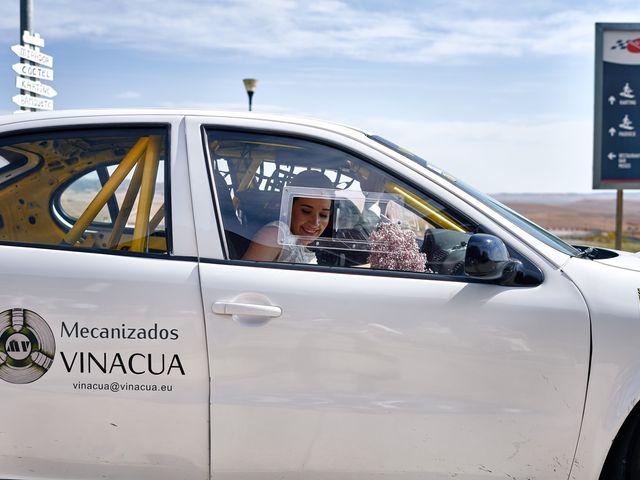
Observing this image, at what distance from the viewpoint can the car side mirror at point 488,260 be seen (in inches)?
106

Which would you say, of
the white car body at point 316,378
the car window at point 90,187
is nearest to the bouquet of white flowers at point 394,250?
the white car body at point 316,378

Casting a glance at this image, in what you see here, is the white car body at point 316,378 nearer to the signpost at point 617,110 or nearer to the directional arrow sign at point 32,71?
the directional arrow sign at point 32,71

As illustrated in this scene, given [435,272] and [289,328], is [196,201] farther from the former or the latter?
[435,272]

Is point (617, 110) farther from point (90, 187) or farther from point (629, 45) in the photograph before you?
point (90, 187)

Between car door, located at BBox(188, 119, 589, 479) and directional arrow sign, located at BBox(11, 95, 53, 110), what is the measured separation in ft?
26.4

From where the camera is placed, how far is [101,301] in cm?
275

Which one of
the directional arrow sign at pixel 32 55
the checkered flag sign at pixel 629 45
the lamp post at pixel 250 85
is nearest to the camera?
the directional arrow sign at pixel 32 55

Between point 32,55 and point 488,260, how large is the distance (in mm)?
9066

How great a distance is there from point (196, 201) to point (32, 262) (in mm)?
665

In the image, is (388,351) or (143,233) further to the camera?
(143,233)

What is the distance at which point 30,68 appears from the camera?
33.3 ft

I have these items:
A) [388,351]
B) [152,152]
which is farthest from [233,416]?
[152,152]

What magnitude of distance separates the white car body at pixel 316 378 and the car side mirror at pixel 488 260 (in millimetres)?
57

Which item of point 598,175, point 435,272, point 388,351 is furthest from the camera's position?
point 598,175
